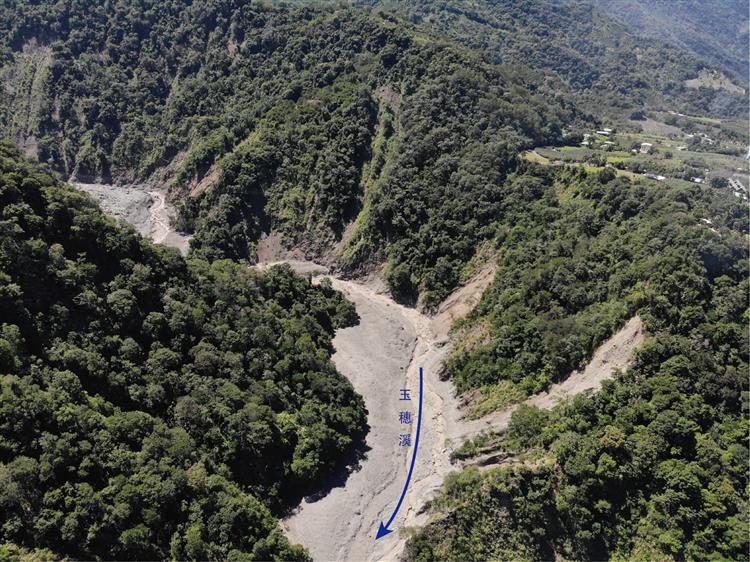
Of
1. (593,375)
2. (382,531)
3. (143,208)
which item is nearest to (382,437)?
(382,531)

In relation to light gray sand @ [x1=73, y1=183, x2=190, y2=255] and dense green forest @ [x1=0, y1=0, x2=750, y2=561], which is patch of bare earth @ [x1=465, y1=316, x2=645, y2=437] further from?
light gray sand @ [x1=73, y1=183, x2=190, y2=255]

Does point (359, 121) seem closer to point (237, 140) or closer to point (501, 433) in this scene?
point (237, 140)

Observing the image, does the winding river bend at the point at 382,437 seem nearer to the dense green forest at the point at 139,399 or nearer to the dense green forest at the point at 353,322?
the dense green forest at the point at 353,322

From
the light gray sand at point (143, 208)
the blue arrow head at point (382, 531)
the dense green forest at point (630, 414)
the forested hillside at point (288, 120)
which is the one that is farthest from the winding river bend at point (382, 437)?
the light gray sand at point (143, 208)

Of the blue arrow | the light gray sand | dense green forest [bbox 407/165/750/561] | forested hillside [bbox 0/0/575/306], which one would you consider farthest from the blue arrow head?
the light gray sand

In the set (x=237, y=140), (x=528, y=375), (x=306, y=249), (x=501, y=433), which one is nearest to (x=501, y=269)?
(x=528, y=375)
